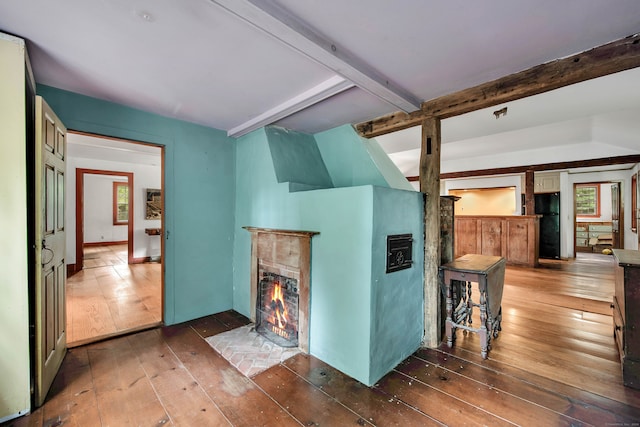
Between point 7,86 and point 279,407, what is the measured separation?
2521 mm

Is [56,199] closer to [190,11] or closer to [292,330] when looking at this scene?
[190,11]

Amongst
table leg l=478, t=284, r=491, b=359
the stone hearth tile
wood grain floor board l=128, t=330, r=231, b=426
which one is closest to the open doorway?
wood grain floor board l=128, t=330, r=231, b=426

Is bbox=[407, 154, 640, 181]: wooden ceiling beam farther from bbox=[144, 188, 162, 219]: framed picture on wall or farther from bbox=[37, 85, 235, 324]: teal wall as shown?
bbox=[144, 188, 162, 219]: framed picture on wall

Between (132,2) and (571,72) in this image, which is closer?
(132,2)

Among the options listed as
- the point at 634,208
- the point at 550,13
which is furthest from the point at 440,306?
the point at 634,208

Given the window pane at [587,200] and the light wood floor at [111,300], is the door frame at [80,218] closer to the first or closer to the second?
the light wood floor at [111,300]

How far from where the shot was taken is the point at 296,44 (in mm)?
1546

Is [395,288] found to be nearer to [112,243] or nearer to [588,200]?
[112,243]

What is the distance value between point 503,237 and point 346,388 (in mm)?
5979

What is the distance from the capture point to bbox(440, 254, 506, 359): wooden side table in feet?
7.93

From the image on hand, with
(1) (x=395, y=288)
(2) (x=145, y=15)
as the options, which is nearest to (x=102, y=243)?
(2) (x=145, y=15)

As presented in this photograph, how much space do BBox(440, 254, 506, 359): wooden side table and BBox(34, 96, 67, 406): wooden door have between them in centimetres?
305

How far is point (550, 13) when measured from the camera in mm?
1390

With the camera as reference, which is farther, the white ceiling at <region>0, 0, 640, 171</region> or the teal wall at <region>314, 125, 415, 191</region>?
the teal wall at <region>314, 125, 415, 191</region>
